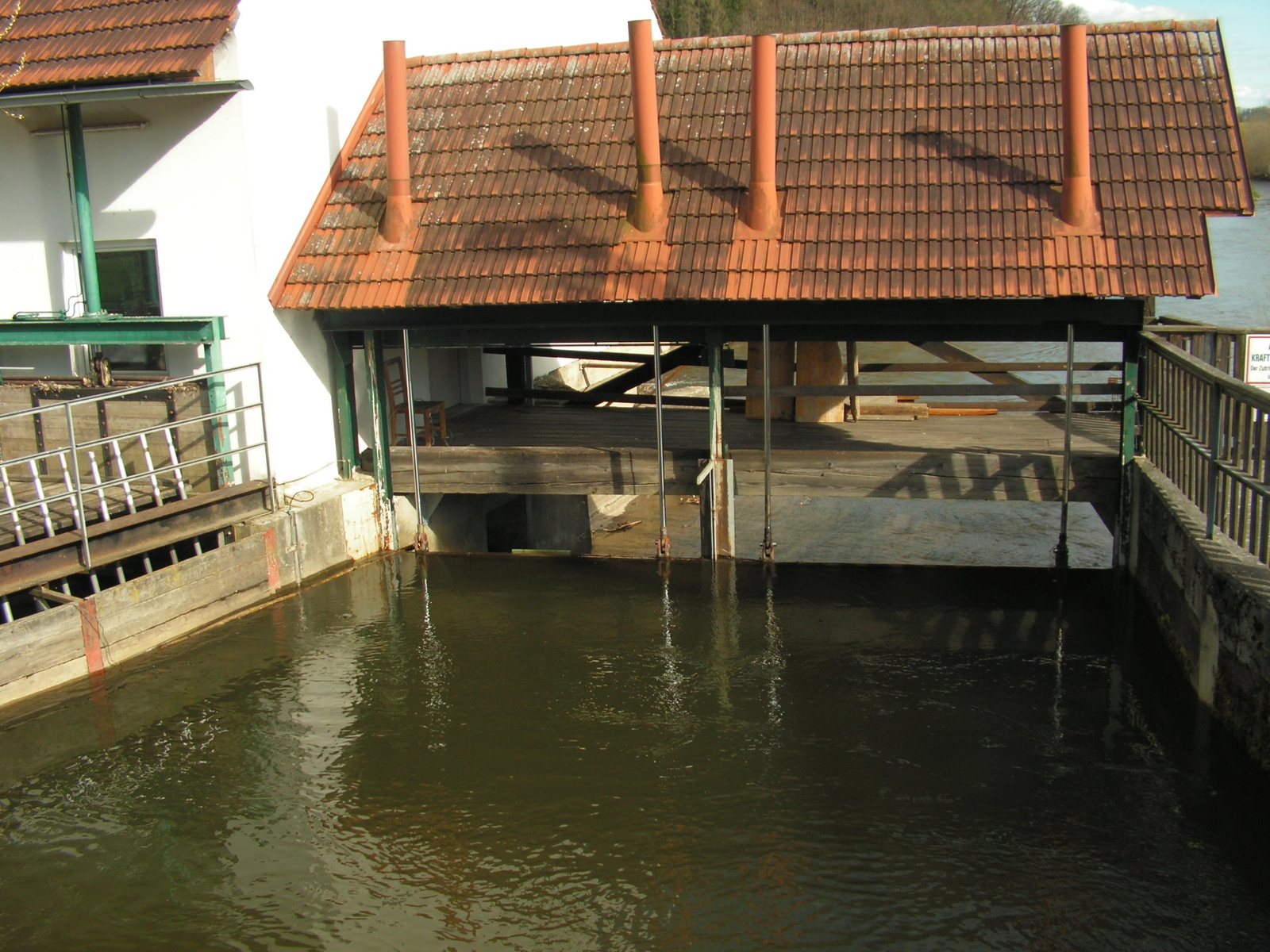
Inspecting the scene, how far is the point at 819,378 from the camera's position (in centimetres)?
1171

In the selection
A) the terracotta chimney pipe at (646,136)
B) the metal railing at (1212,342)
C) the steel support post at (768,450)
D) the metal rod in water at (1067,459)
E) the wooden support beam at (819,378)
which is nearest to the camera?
the metal railing at (1212,342)

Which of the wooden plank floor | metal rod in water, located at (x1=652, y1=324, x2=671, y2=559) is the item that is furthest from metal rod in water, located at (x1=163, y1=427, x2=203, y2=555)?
metal rod in water, located at (x1=652, y1=324, x2=671, y2=559)

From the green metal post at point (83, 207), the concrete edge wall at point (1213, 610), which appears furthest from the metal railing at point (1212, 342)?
the green metal post at point (83, 207)

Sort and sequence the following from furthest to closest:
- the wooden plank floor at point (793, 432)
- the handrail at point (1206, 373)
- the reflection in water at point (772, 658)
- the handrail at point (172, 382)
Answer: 1. the wooden plank floor at point (793, 432)
2. the handrail at point (172, 382)
3. the reflection in water at point (772, 658)
4. the handrail at point (1206, 373)

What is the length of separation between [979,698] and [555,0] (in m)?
12.9

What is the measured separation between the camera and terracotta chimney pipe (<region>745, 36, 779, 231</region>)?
9.53 metres

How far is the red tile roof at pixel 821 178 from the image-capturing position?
9.20 m

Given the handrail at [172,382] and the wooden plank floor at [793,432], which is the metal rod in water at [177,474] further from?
the wooden plank floor at [793,432]

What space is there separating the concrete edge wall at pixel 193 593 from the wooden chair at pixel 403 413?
86cm

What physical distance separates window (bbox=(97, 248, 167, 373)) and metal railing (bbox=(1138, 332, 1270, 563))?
8.60 metres

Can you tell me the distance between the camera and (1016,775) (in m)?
6.41

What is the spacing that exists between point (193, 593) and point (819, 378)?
254 inches

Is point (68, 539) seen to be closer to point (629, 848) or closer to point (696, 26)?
point (629, 848)

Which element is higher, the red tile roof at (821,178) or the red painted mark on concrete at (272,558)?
the red tile roof at (821,178)
